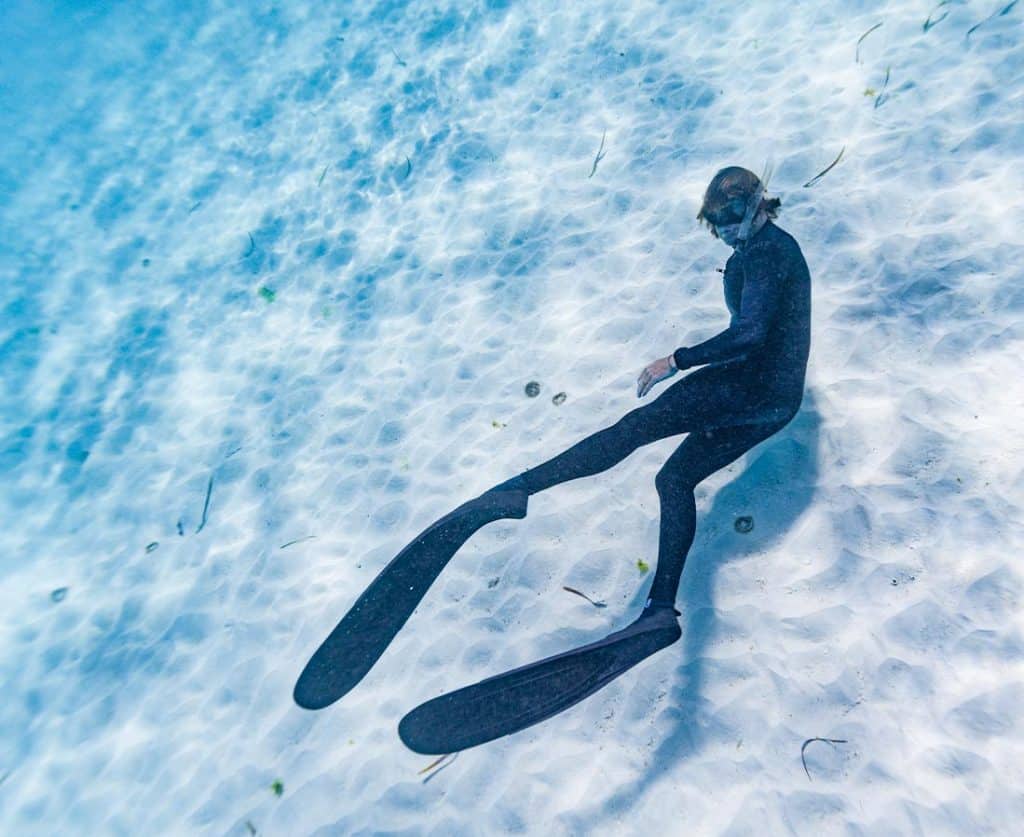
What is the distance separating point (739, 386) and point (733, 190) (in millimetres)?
1207

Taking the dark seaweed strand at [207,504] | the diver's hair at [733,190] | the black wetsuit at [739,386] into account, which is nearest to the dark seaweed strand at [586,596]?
the black wetsuit at [739,386]

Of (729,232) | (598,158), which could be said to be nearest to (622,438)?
(729,232)

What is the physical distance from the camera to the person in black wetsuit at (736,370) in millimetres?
3121

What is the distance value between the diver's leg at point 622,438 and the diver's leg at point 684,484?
17 centimetres

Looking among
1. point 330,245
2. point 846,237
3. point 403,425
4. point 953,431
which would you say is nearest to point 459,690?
point 403,425

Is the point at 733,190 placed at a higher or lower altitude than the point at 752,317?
higher

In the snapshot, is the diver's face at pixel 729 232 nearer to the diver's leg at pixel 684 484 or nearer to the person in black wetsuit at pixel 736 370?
the person in black wetsuit at pixel 736 370

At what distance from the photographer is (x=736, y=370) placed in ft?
10.8

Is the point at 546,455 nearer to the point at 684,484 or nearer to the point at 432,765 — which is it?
the point at 684,484

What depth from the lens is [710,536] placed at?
374 centimetres

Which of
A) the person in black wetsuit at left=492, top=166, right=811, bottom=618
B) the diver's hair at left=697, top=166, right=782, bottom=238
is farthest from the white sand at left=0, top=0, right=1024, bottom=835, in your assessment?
the diver's hair at left=697, top=166, right=782, bottom=238

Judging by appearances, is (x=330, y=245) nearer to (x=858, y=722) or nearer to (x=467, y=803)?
(x=467, y=803)

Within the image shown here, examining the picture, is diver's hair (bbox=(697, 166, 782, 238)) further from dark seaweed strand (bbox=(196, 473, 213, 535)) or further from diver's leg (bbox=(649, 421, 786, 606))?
dark seaweed strand (bbox=(196, 473, 213, 535))

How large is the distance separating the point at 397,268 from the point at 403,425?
258 cm
